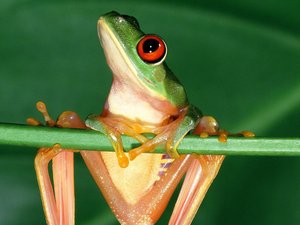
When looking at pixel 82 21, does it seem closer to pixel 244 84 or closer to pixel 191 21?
pixel 191 21

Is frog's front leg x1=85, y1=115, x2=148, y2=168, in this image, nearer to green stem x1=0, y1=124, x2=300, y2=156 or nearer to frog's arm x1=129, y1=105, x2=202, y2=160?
frog's arm x1=129, y1=105, x2=202, y2=160

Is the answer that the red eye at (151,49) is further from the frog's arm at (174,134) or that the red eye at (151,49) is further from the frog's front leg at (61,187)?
the frog's front leg at (61,187)

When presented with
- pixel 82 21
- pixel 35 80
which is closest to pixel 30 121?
pixel 35 80

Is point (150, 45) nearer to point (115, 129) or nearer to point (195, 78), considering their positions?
point (115, 129)

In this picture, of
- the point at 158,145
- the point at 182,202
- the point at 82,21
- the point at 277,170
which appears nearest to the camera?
the point at 158,145

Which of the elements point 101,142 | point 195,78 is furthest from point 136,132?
point 195,78

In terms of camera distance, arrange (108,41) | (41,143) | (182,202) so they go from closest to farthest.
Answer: (41,143)
(108,41)
(182,202)

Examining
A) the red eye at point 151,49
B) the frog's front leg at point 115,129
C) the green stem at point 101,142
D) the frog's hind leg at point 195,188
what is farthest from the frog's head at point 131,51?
the green stem at point 101,142
